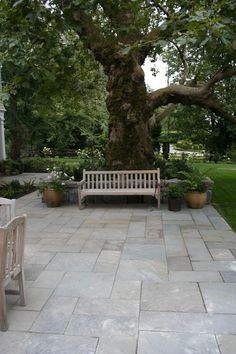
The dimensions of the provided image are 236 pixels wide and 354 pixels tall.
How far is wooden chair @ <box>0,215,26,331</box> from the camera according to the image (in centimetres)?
312

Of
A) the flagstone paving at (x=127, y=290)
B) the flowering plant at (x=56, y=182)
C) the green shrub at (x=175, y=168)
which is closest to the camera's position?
the flagstone paving at (x=127, y=290)

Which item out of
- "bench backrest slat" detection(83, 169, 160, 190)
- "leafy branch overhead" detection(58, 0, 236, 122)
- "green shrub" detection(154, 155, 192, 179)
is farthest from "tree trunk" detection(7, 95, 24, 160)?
"bench backrest slat" detection(83, 169, 160, 190)

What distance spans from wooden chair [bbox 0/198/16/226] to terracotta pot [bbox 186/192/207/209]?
4.88 m

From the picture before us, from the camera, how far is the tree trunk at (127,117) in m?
9.02

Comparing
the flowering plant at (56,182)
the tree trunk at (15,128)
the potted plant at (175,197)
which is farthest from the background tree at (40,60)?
the potted plant at (175,197)

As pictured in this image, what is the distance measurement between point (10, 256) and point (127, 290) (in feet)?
4.14

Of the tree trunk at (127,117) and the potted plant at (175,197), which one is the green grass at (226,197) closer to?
the potted plant at (175,197)

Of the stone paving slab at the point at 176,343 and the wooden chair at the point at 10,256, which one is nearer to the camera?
the stone paving slab at the point at 176,343

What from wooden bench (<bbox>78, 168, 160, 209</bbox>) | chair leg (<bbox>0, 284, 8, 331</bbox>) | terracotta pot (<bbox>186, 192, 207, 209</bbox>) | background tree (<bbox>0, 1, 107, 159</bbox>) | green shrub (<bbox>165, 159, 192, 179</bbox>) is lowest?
chair leg (<bbox>0, 284, 8, 331</bbox>)

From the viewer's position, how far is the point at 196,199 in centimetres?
821

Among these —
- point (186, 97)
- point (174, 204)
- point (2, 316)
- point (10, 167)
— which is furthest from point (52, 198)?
point (10, 167)

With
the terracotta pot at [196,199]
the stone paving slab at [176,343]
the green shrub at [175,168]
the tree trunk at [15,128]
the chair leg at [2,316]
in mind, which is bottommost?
the stone paving slab at [176,343]

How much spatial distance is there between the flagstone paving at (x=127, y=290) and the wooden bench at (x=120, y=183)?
1404 mm

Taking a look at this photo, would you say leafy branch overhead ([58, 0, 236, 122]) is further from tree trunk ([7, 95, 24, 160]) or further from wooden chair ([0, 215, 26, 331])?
tree trunk ([7, 95, 24, 160])
